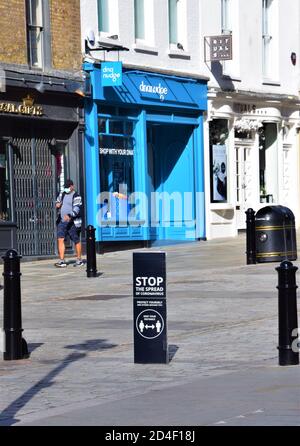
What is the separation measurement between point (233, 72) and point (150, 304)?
885 inches

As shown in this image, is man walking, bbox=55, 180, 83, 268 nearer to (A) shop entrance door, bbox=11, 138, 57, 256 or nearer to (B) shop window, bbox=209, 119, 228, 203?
(A) shop entrance door, bbox=11, 138, 57, 256

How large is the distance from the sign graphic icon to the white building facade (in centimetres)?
1638

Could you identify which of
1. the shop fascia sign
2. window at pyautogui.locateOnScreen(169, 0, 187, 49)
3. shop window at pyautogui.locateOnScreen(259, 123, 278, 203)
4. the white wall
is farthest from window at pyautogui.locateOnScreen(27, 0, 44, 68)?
shop window at pyautogui.locateOnScreen(259, 123, 278, 203)

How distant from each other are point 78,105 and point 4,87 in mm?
2967

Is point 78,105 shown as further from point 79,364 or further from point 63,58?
point 79,364

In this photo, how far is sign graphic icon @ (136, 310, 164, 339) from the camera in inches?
451

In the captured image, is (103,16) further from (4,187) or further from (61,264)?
(61,264)

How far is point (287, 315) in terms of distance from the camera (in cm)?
1120

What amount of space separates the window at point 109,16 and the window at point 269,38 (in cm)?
824

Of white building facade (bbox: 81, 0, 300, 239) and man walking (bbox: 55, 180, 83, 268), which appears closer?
man walking (bbox: 55, 180, 83, 268)

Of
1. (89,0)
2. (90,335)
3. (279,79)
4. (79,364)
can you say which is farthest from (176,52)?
(79,364)

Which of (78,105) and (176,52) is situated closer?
(78,105)

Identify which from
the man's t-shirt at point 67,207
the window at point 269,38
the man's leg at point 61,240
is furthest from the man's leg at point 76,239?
the window at point 269,38

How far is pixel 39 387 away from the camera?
10508 millimetres
